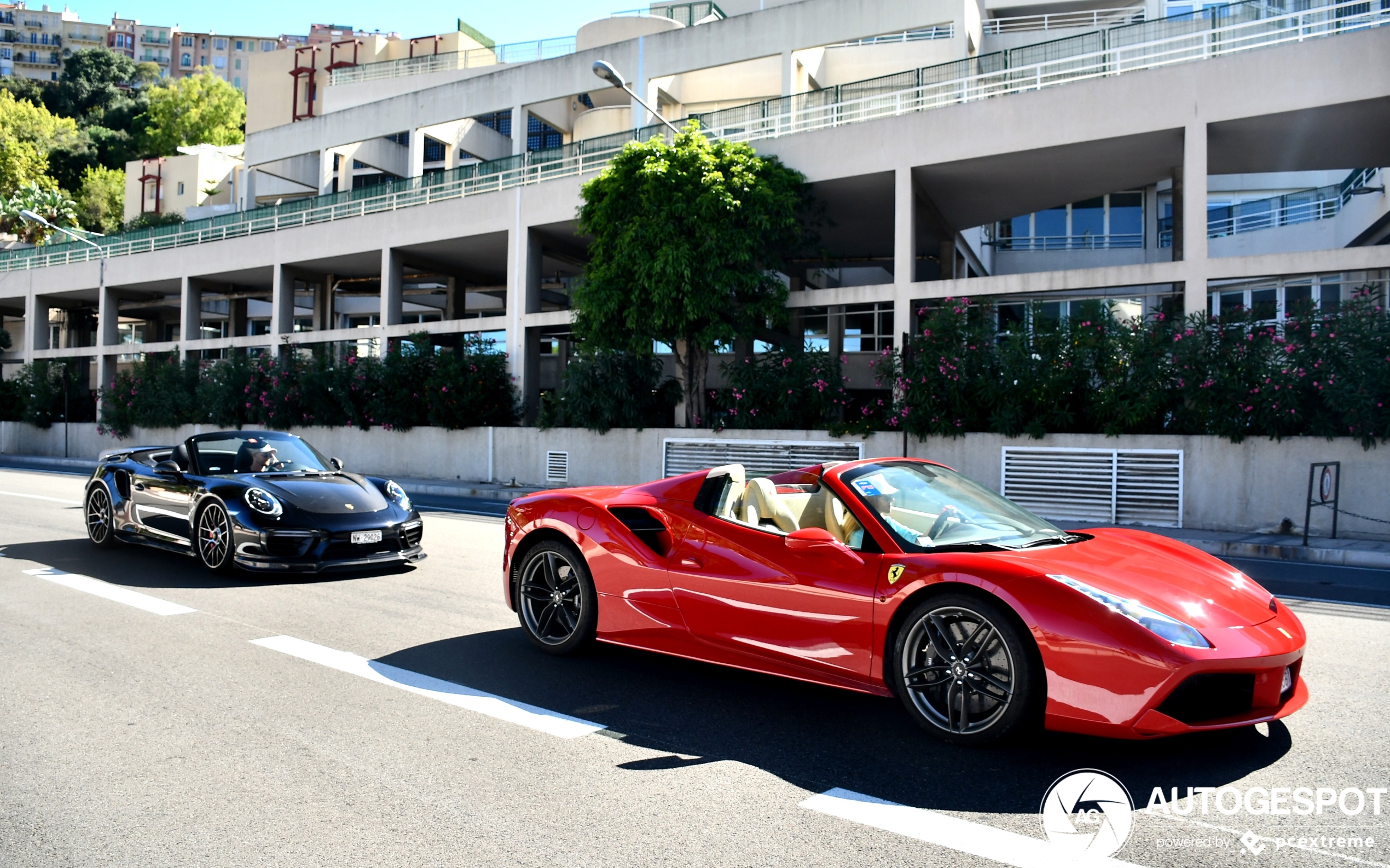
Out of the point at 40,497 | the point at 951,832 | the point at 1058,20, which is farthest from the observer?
the point at 1058,20

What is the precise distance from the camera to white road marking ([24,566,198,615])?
7387 mm

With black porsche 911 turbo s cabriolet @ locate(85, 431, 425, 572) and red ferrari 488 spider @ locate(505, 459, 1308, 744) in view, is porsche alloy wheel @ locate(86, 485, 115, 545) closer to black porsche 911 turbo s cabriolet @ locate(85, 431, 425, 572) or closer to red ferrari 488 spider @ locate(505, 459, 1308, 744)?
black porsche 911 turbo s cabriolet @ locate(85, 431, 425, 572)

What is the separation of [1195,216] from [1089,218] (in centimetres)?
1716

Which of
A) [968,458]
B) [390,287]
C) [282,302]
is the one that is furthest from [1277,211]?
[282,302]

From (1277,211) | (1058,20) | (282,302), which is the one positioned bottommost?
(282,302)

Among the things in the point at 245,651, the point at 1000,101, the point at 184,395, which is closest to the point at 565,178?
the point at 1000,101

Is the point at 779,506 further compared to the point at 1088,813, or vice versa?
the point at 779,506

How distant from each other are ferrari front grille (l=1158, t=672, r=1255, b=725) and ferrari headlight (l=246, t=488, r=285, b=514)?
7341 mm

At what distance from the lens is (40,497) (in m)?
16.6

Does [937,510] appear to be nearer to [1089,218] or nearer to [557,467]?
[557,467]

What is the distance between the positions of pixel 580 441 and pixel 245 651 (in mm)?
16633

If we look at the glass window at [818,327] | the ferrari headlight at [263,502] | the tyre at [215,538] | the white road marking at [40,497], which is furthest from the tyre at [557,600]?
the glass window at [818,327]

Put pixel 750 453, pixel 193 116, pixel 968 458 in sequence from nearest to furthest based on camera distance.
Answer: pixel 968 458
pixel 750 453
pixel 193 116

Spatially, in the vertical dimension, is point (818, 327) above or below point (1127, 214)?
below
